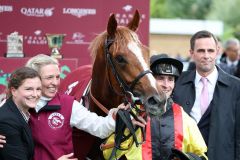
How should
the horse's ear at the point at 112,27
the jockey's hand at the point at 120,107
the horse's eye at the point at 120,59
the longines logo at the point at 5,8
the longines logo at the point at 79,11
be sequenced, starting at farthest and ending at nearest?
1. the longines logo at the point at 79,11
2. the longines logo at the point at 5,8
3. the horse's ear at the point at 112,27
4. the horse's eye at the point at 120,59
5. the jockey's hand at the point at 120,107

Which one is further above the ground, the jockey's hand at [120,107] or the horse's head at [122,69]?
the horse's head at [122,69]

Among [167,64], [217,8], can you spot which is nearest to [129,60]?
[167,64]

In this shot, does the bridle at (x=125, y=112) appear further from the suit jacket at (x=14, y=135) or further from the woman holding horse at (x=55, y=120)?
the suit jacket at (x=14, y=135)

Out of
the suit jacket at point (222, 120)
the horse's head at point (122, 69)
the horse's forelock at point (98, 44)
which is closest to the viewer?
the horse's head at point (122, 69)

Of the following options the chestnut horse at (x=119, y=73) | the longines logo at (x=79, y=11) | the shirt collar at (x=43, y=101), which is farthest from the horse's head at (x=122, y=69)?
the longines logo at (x=79, y=11)

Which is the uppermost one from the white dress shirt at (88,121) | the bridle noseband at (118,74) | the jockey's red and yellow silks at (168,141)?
the bridle noseband at (118,74)

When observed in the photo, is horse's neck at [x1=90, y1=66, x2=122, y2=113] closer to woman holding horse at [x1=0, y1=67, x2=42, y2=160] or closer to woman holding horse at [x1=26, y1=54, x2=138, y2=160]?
woman holding horse at [x1=26, y1=54, x2=138, y2=160]

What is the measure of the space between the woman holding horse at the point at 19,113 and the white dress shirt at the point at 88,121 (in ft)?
0.85

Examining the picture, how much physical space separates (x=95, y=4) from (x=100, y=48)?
2884 millimetres

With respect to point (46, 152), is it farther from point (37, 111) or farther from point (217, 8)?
point (217, 8)

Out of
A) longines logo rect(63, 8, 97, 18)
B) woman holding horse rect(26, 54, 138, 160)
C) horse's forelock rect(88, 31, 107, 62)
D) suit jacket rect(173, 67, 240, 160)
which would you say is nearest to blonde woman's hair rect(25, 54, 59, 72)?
woman holding horse rect(26, 54, 138, 160)

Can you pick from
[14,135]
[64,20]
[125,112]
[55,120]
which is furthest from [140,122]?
[64,20]

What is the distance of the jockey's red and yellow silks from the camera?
385cm

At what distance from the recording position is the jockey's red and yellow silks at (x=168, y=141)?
12.6ft
